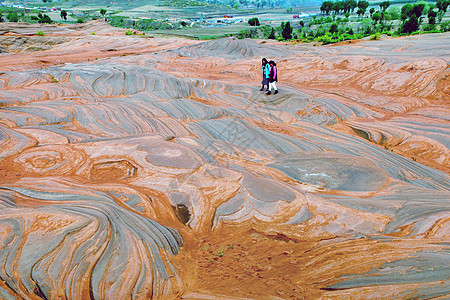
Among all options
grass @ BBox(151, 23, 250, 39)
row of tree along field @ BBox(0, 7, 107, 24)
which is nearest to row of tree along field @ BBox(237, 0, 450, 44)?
grass @ BBox(151, 23, 250, 39)

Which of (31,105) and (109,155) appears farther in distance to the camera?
(31,105)

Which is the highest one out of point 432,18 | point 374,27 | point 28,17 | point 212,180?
point 28,17

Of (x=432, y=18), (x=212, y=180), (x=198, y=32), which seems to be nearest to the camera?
(x=212, y=180)

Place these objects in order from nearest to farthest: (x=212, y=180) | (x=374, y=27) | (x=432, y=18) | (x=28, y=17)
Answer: (x=212, y=180), (x=432, y=18), (x=374, y=27), (x=28, y=17)

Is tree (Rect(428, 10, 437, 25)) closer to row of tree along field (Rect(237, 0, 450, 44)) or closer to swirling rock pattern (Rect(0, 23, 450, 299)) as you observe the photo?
row of tree along field (Rect(237, 0, 450, 44))

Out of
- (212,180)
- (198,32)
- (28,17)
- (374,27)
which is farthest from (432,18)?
(28,17)

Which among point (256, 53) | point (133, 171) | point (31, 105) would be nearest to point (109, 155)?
point (133, 171)

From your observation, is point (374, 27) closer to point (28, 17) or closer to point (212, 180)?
point (212, 180)

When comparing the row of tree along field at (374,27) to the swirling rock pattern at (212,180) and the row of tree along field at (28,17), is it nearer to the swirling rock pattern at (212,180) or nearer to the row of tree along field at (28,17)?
the swirling rock pattern at (212,180)

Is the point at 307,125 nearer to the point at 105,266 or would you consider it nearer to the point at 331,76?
the point at 331,76
